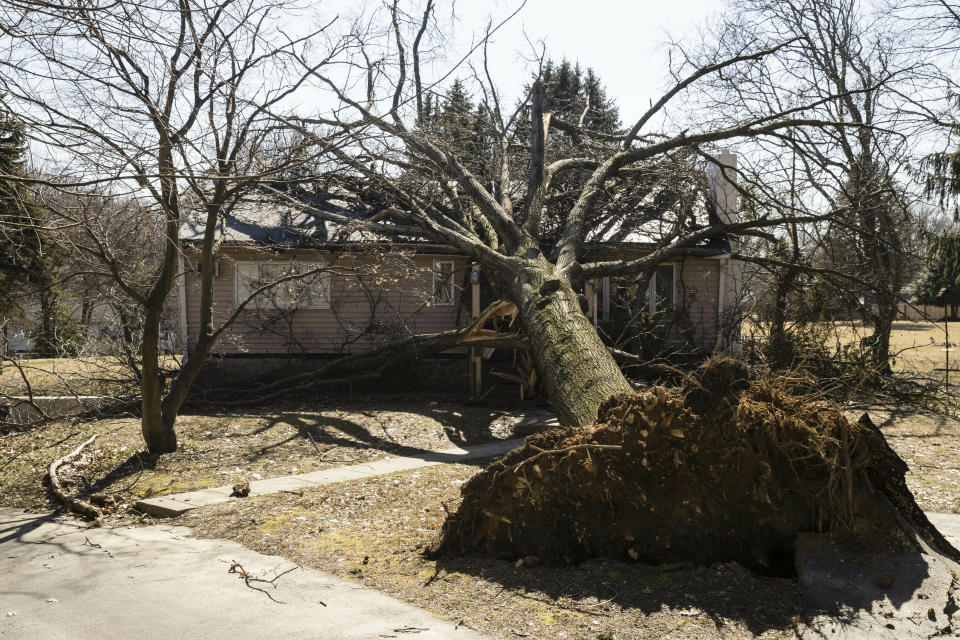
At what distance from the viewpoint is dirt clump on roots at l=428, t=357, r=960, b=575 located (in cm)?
448

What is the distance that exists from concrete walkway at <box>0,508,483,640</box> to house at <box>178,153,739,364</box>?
28.0 feet

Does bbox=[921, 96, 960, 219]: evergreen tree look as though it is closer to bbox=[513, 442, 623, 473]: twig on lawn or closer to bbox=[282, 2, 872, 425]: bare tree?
bbox=[282, 2, 872, 425]: bare tree

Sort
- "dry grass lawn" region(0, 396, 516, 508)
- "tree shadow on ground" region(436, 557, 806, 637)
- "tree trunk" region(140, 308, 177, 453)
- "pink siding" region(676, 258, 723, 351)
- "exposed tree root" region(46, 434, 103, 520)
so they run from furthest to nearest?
"pink siding" region(676, 258, 723, 351) < "tree trunk" region(140, 308, 177, 453) < "dry grass lawn" region(0, 396, 516, 508) < "exposed tree root" region(46, 434, 103, 520) < "tree shadow on ground" region(436, 557, 806, 637)

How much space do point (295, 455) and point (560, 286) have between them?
3.95 m

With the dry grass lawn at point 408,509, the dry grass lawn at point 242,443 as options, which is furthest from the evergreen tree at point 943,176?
the dry grass lawn at point 242,443

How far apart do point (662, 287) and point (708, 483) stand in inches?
466

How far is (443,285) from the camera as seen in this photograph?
1554 cm

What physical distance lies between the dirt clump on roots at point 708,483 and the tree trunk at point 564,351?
145 cm

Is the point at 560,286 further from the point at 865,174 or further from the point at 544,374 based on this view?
the point at 865,174

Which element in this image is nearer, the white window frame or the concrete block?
the concrete block

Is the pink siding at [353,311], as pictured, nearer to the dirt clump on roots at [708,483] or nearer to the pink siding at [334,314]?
the pink siding at [334,314]

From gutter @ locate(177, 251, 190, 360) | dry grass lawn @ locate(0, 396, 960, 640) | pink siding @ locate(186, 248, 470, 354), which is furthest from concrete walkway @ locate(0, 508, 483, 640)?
pink siding @ locate(186, 248, 470, 354)

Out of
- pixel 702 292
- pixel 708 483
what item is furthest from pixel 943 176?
pixel 708 483

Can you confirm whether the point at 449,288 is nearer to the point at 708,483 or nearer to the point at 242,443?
the point at 242,443
